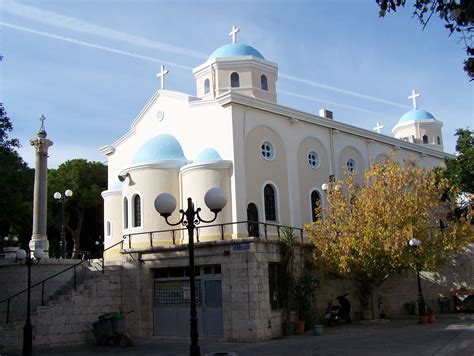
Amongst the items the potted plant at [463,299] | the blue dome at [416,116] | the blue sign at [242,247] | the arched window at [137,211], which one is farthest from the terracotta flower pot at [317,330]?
the blue dome at [416,116]

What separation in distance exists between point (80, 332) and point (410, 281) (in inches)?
610

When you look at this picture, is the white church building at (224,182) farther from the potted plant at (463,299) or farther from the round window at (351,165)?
the potted plant at (463,299)

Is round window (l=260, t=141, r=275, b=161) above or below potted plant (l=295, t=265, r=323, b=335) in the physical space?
above

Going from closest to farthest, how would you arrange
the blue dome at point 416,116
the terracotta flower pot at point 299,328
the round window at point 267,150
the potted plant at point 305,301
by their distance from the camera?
the terracotta flower pot at point 299,328 → the potted plant at point 305,301 → the round window at point 267,150 → the blue dome at point 416,116

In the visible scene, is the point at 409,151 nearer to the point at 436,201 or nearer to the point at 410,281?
the point at 410,281

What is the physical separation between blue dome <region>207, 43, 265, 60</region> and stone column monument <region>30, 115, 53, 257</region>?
403 inches

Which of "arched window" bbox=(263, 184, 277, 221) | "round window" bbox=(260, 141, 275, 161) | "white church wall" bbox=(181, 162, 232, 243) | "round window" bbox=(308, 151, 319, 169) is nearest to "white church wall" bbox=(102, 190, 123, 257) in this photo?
"white church wall" bbox=(181, 162, 232, 243)

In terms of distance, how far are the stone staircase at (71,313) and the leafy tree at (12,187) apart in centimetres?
517

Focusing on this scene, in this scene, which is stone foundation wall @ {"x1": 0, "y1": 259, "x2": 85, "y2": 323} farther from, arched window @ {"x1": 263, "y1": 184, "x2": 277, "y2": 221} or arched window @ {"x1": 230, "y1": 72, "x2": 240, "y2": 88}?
arched window @ {"x1": 230, "y1": 72, "x2": 240, "y2": 88}

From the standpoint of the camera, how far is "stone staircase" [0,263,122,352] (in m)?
18.3

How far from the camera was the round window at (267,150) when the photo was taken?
1021 inches

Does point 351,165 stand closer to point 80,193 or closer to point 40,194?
point 40,194

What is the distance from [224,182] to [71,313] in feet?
27.6

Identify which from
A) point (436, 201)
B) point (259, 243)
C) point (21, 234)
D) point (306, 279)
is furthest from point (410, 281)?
point (21, 234)
